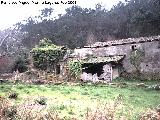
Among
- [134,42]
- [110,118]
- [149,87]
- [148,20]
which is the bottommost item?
[149,87]

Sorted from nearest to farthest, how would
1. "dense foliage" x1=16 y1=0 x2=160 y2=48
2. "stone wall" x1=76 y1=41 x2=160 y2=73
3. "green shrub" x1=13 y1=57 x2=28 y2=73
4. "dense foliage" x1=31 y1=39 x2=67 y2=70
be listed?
"stone wall" x1=76 y1=41 x2=160 y2=73
"dense foliage" x1=31 y1=39 x2=67 y2=70
"green shrub" x1=13 y1=57 x2=28 y2=73
"dense foliage" x1=16 y1=0 x2=160 y2=48

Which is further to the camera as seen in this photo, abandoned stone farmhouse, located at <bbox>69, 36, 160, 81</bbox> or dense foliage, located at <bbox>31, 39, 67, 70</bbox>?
dense foliage, located at <bbox>31, 39, 67, 70</bbox>

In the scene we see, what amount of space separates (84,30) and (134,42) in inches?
1099

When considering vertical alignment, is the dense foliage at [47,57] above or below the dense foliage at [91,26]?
below

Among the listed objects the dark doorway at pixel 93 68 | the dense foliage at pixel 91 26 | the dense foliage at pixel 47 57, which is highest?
the dense foliage at pixel 91 26

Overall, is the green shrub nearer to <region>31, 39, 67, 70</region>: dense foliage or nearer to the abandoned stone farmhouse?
<region>31, 39, 67, 70</region>: dense foliage

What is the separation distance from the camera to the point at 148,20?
4912cm

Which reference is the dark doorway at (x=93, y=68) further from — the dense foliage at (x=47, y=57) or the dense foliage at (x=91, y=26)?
the dense foliage at (x=91, y=26)

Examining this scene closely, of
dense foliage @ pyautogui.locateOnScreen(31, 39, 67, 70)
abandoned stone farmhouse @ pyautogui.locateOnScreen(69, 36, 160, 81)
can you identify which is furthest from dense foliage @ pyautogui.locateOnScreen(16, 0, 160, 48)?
dense foliage @ pyautogui.locateOnScreen(31, 39, 67, 70)

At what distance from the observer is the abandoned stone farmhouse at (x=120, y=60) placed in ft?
116

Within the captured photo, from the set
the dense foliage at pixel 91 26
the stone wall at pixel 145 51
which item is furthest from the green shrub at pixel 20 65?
the dense foliage at pixel 91 26

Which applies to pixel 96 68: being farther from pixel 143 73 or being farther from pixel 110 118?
pixel 110 118

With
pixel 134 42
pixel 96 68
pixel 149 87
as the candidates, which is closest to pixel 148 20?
pixel 134 42

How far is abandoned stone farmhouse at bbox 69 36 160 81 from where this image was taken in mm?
35219
